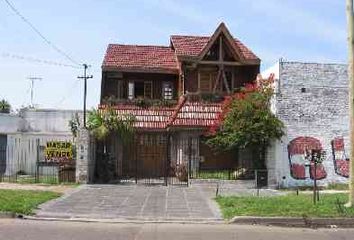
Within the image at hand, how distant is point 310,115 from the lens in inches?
1148

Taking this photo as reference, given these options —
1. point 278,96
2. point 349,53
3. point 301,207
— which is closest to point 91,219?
point 301,207

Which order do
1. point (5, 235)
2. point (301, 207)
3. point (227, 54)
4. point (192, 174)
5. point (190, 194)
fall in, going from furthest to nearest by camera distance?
1. point (227, 54)
2. point (192, 174)
3. point (190, 194)
4. point (301, 207)
5. point (5, 235)

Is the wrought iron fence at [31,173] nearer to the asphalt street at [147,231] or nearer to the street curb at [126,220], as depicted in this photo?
the street curb at [126,220]

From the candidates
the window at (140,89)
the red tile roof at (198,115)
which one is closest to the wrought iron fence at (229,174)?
the red tile roof at (198,115)

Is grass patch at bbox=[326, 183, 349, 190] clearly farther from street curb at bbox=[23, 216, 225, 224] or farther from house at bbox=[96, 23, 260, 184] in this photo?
street curb at bbox=[23, 216, 225, 224]

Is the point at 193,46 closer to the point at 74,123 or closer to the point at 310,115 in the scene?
the point at 74,123

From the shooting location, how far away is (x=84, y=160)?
92.7 ft

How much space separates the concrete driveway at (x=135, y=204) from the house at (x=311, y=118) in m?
5.06

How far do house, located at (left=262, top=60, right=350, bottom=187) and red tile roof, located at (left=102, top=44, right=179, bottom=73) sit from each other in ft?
36.4

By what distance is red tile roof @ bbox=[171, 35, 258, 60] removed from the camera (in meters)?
37.7

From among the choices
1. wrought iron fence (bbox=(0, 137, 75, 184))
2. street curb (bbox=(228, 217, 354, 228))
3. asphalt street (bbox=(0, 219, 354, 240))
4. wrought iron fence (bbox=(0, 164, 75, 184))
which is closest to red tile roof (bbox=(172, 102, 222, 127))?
wrought iron fence (bbox=(0, 164, 75, 184))

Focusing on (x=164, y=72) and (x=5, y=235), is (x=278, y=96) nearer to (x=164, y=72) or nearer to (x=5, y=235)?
(x=164, y=72)

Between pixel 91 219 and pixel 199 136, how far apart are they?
667 inches

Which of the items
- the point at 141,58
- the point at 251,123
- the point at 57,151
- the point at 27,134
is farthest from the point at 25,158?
the point at 251,123
